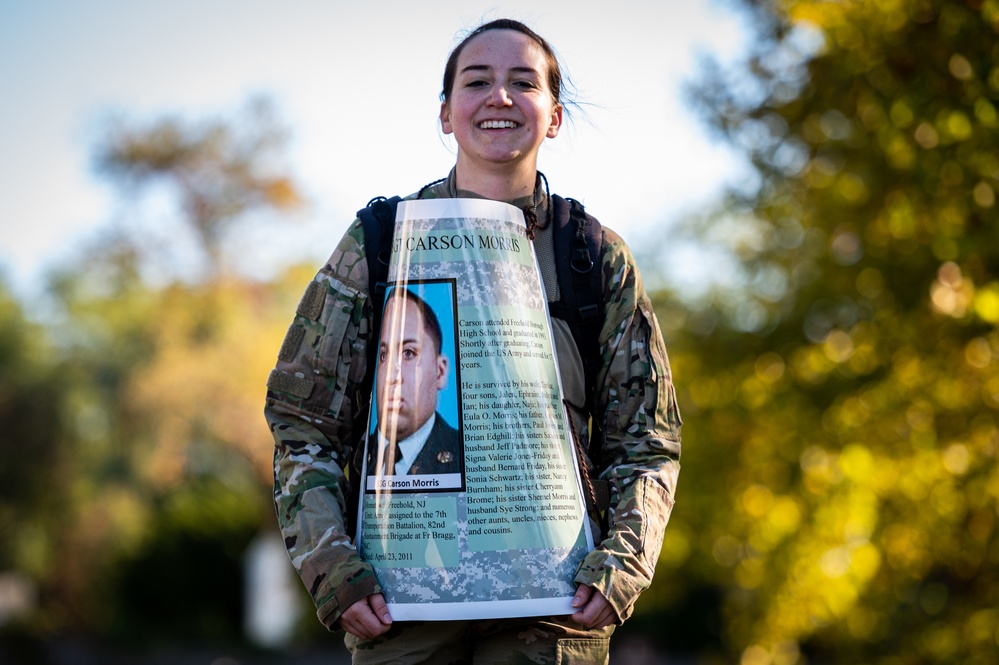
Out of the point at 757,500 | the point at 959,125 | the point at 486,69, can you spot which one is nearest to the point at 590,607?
the point at 486,69

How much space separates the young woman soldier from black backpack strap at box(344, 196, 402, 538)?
0.02 metres

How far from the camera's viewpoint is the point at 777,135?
803 cm

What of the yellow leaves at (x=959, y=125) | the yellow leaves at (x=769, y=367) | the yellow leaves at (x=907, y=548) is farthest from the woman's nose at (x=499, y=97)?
the yellow leaves at (x=769, y=367)

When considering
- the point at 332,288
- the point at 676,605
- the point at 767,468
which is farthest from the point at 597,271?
the point at 676,605

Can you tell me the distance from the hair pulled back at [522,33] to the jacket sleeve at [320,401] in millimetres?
514

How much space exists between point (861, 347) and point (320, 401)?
5443 mm

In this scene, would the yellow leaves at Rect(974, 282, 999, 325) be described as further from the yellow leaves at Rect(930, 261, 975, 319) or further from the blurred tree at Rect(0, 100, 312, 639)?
the blurred tree at Rect(0, 100, 312, 639)

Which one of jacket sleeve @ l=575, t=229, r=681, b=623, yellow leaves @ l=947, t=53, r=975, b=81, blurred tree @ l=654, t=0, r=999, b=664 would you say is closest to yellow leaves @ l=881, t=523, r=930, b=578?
blurred tree @ l=654, t=0, r=999, b=664

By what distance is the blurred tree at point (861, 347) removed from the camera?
17.9 ft

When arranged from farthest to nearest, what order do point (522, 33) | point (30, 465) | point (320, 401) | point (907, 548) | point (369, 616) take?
1. point (30, 465)
2. point (907, 548)
3. point (522, 33)
4. point (320, 401)
5. point (369, 616)

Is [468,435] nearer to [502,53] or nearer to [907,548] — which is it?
[502,53]

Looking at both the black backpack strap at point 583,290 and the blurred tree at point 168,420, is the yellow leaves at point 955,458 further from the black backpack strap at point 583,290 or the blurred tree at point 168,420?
the blurred tree at point 168,420

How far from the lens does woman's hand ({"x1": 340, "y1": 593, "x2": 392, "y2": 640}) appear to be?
2391mm

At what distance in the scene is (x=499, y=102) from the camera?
9.16ft
